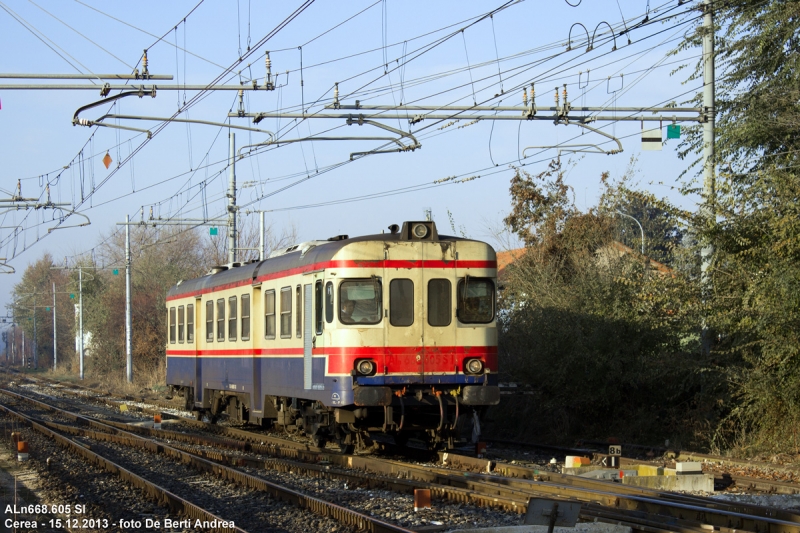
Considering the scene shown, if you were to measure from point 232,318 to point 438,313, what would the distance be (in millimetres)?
6191

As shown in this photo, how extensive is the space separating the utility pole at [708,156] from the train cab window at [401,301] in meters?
4.79

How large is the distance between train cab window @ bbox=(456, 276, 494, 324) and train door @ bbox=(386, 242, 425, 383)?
0.61 metres

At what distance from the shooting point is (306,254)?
14789 mm

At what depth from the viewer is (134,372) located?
47.2 m

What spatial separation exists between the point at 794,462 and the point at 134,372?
38.8 meters

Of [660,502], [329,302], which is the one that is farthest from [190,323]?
[660,502]

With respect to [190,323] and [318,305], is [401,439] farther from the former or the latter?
[190,323]

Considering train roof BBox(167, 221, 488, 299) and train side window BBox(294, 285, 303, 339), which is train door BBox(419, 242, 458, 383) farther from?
train side window BBox(294, 285, 303, 339)

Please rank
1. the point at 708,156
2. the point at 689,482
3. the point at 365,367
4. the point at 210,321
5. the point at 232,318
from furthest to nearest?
1. the point at 210,321
2. the point at 232,318
3. the point at 708,156
4. the point at 365,367
5. the point at 689,482

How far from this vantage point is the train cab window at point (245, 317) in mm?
17562

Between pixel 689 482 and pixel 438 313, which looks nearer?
pixel 689 482

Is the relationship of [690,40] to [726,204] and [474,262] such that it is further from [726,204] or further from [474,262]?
[474,262]

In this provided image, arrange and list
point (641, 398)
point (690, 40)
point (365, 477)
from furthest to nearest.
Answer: point (690, 40), point (641, 398), point (365, 477)

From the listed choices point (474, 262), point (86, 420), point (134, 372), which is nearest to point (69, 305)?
point (134, 372)
